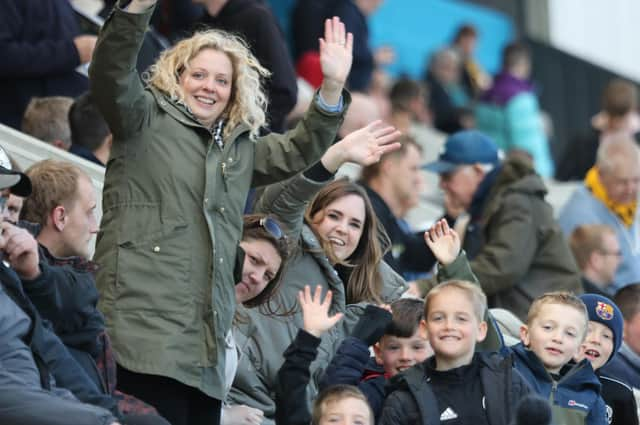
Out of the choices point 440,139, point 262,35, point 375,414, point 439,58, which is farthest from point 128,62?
point 439,58

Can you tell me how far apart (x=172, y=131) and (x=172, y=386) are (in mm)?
959

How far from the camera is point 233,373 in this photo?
6.95 metres

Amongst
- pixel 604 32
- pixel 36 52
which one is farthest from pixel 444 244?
pixel 604 32

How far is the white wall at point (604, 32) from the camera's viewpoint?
22.1m

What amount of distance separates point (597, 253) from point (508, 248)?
48.7 inches

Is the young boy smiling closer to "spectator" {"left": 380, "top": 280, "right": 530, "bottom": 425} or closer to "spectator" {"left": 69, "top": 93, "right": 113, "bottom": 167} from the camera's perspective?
"spectator" {"left": 380, "top": 280, "right": 530, "bottom": 425}

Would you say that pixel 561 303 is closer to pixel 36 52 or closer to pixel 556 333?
pixel 556 333

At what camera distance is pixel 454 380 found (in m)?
7.10

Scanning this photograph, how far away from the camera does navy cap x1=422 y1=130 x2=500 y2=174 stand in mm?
10438

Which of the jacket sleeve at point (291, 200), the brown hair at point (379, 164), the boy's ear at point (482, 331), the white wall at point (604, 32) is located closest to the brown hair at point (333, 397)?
the boy's ear at point (482, 331)

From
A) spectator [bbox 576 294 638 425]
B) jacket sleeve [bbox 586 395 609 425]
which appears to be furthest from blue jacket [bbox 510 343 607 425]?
spectator [bbox 576 294 638 425]

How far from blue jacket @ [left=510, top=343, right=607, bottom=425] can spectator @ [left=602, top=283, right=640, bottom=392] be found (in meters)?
1.26

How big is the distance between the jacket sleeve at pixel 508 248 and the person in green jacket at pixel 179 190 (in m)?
2.94

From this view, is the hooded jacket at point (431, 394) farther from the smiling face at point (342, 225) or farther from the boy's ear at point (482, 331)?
the smiling face at point (342, 225)
